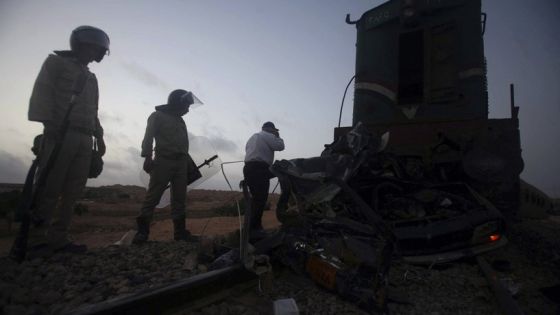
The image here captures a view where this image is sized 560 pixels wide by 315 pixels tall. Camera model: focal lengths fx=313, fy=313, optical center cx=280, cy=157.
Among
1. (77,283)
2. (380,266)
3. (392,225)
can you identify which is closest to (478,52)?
(392,225)

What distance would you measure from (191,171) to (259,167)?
44.5 inches

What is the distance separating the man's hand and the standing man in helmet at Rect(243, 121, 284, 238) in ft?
5.17

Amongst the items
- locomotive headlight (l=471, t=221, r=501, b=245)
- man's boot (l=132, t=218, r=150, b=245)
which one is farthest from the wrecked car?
man's boot (l=132, t=218, r=150, b=245)

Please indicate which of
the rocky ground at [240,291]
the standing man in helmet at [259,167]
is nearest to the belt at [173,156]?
the standing man in helmet at [259,167]

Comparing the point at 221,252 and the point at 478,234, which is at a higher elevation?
the point at 478,234

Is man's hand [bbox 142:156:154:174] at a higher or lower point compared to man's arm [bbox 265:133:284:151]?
lower

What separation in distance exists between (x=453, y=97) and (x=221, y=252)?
4.61 metres

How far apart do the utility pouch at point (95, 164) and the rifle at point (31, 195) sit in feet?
1.90

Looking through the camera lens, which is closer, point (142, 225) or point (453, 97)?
point (142, 225)

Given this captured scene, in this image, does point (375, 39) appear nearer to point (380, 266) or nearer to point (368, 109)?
point (368, 109)

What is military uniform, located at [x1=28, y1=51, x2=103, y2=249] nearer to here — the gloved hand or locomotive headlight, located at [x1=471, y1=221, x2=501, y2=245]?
the gloved hand

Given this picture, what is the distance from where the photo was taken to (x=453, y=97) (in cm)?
535

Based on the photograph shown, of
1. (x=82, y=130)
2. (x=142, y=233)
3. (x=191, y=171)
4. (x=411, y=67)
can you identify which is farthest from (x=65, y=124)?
(x=411, y=67)

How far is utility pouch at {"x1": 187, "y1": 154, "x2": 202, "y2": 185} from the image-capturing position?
4.86 m
